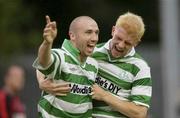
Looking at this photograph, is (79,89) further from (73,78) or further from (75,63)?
(75,63)

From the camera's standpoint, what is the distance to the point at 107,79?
9391mm

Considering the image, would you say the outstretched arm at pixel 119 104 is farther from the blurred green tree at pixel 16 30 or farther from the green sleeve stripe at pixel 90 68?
the blurred green tree at pixel 16 30

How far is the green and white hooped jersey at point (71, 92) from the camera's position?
8.97 meters

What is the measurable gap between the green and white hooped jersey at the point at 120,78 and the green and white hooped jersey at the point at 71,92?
0.29 m

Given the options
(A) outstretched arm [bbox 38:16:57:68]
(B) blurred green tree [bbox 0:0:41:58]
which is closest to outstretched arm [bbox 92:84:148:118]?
(A) outstretched arm [bbox 38:16:57:68]

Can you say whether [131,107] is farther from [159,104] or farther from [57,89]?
[159,104]

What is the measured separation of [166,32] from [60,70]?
15830 mm

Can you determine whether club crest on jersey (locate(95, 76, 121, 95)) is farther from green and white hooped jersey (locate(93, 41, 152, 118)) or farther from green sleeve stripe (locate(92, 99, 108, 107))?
green sleeve stripe (locate(92, 99, 108, 107))

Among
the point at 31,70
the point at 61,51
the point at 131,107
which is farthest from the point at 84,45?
the point at 31,70

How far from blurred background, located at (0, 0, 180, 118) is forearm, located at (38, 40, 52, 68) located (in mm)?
13739

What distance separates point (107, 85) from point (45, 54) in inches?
40.2

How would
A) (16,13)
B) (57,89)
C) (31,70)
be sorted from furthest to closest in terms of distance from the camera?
(31,70) < (16,13) < (57,89)

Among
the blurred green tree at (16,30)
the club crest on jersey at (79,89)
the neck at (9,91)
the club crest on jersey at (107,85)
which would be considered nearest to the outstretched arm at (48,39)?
the club crest on jersey at (79,89)

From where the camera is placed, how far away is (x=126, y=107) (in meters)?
9.35
